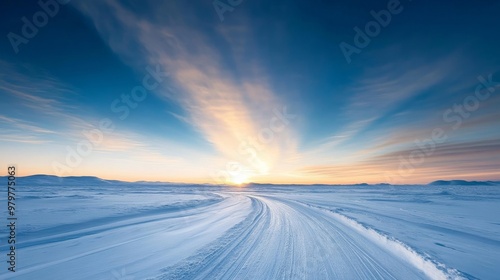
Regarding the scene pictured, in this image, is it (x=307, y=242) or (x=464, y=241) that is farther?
(x=464, y=241)

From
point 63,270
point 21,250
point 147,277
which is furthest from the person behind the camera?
point 21,250

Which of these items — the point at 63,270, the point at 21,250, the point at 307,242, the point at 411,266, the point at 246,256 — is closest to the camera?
the point at 63,270

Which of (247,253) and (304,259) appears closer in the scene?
(304,259)

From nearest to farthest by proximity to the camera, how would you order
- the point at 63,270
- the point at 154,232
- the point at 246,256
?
the point at 63,270 < the point at 246,256 < the point at 154,232

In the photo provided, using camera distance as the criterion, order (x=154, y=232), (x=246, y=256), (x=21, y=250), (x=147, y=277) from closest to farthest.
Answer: (x=147, y=277), (x=246, y=256), (x=21, y=250), (x=154, y=232)

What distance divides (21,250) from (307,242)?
838cm

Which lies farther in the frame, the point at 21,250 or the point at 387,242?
the point at 387,242

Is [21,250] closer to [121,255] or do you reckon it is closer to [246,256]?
[121,255]

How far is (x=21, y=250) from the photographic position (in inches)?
258

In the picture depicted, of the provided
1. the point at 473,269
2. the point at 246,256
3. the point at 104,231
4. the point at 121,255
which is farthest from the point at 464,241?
the point at 104,231

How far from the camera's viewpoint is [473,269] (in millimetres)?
5305

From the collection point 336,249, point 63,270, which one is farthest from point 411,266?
point 63,270

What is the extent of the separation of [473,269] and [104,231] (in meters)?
11.8

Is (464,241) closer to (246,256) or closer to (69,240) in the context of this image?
(246,256)
